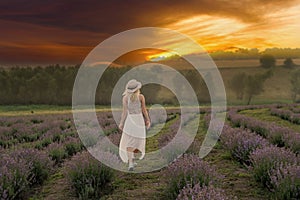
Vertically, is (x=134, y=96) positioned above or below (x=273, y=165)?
above

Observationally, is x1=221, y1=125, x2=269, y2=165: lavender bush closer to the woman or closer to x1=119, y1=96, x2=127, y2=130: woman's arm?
the woman

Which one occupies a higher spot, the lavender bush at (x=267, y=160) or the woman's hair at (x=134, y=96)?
the woman's hair at (x=134, y=96)

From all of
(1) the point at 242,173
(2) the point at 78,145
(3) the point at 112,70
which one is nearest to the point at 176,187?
(1) the point at 242,173

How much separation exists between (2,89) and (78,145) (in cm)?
4478

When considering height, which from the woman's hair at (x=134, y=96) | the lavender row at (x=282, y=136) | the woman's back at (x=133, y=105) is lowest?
the lavender row at (x=282, y=136)

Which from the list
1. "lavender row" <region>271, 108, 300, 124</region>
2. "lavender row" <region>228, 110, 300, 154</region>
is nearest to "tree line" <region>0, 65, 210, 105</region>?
"lavender row" <region>271, 108, 300, 124</region>

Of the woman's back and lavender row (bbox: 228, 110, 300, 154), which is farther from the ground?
the woman's back

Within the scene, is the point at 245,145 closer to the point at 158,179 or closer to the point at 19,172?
the point at 158,179

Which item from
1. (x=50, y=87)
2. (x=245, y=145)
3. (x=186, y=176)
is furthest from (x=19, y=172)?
(x=50, y=87)

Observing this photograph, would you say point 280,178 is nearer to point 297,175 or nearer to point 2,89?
point 297,175

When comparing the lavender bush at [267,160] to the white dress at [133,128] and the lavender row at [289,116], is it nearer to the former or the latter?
the white dress at [133,128]

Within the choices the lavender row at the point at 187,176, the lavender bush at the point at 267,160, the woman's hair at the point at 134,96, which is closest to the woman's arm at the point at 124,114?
the woman's hair at the point at 134,96

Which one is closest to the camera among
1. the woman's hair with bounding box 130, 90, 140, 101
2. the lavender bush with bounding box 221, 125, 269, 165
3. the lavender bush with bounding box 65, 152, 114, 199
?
the lavender bush with bounding box 65, 152, 114, 199

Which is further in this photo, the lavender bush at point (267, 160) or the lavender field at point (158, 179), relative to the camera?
the lavender bush at point (267, 160)
